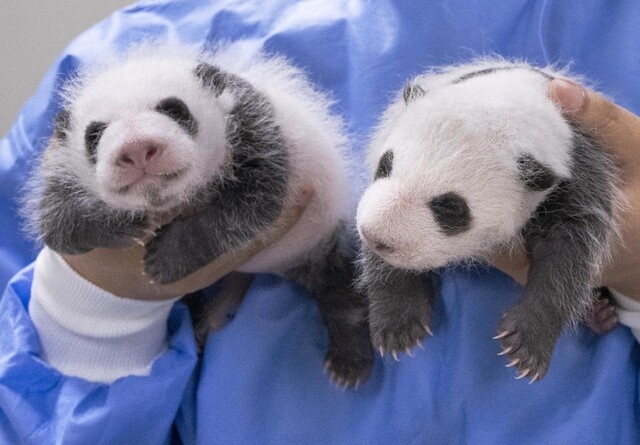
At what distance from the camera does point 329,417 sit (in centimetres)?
122

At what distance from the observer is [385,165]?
3.42ft

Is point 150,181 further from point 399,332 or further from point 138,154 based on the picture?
point 399,332

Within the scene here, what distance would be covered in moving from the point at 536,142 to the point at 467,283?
1.03 ft

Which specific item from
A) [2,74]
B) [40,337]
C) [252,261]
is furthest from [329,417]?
[2,74]

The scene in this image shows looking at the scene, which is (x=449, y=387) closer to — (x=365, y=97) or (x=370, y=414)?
(x=370, y=414)

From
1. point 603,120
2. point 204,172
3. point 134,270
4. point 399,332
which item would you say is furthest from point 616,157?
point 134,270

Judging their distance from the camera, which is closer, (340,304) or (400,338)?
(400,338)

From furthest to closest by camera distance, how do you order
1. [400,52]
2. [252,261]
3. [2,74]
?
1. [2,74]
2. [400,52]
3. [252,261]

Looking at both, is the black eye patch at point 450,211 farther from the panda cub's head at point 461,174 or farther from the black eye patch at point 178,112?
the black eye patch at point 178,112

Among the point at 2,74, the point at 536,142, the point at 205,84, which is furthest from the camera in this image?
the point at 2,74

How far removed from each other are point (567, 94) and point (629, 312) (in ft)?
1.20

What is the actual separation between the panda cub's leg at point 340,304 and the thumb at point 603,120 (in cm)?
49

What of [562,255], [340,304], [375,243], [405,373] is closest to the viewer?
[375,243]

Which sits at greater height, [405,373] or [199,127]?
[199,127]
